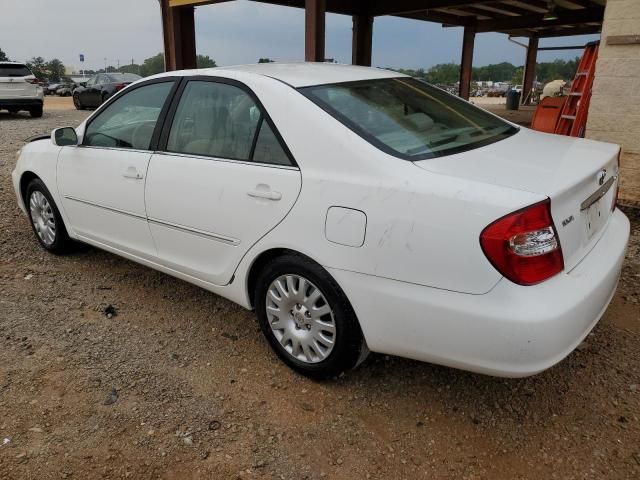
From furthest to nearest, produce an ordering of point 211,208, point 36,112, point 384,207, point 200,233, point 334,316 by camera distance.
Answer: point 36,112 → point 200,233 → point 211,208 → point 334,316 → point 384,207

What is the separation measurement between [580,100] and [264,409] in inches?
224

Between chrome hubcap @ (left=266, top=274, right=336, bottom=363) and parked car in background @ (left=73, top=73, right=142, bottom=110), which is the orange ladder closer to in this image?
chrome hubcap @ (left=266, top=274, right=336, bottom=363)

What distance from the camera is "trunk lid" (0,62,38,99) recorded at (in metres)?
14.7

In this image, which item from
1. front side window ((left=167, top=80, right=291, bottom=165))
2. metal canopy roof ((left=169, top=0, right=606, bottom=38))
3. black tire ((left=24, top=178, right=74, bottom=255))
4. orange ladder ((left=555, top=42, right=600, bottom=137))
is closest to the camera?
front side window ((left=167, top=80, right=291, bottom=165))

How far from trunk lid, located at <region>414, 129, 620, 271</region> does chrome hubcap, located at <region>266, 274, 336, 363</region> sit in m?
0.82

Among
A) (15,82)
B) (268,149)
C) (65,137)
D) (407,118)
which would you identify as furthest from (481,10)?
(268,149)

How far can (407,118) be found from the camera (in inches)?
109

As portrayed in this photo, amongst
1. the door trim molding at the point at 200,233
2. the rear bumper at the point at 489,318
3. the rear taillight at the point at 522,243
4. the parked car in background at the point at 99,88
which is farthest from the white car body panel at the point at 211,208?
the parked car in background at the point at 99,88

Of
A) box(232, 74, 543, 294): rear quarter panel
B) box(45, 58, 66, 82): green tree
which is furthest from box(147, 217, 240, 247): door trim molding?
box(45, 58, 66, 82): green tree

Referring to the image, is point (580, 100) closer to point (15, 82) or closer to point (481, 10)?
point (481, 10)

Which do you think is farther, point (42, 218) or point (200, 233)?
point (42, 218)

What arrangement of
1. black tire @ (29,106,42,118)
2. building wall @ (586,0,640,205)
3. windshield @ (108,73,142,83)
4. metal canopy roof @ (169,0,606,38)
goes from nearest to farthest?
building wall @ (586,0,640,205) → metal canopy roof @ (169,0,606,38) → black tire @ (29,106,42,118) → windshield @ (108,73,142,83)

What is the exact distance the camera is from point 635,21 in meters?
4.93

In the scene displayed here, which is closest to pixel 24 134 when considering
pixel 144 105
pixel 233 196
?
pixel 144 105
